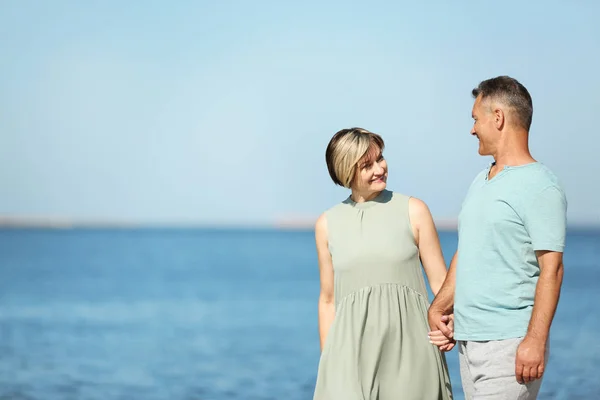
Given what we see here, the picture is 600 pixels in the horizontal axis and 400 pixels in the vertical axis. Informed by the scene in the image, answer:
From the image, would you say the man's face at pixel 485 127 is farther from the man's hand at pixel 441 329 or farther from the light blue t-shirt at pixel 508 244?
the man's hand at pixel 441 329

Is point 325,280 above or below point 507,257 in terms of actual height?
below

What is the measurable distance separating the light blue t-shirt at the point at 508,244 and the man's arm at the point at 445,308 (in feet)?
0.68

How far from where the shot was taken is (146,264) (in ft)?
194

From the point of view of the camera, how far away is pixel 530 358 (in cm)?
335

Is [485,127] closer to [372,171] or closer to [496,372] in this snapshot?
[372,171]

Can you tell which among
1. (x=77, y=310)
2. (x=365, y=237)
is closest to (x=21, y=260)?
(x=77, y=310)

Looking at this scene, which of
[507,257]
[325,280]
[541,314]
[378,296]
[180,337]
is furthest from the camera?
[180,337]

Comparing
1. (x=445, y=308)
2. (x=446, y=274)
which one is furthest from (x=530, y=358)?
(x=446, y=274)

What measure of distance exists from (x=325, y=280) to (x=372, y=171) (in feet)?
1.58

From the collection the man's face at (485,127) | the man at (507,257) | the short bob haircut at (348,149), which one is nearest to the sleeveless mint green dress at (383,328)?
the short bob haircut at (348,149)

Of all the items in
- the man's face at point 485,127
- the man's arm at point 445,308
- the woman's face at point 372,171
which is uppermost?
the man's face at point 485,127

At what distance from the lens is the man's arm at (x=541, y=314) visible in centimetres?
332

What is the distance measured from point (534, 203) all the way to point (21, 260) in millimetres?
63138

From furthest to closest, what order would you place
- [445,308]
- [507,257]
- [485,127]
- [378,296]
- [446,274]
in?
[378,296] < [446,274] < [445,308] < [485,127] < [507,257]
